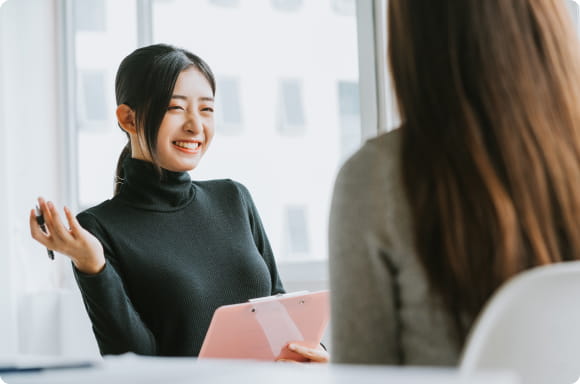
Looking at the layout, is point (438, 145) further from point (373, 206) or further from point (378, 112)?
point (378, 112)

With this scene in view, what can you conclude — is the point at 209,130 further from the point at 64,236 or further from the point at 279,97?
the point at 279,97

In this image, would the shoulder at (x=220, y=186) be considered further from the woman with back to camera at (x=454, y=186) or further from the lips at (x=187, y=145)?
the woman with back to camera at (x=454, y=186)

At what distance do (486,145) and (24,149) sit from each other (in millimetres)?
2380

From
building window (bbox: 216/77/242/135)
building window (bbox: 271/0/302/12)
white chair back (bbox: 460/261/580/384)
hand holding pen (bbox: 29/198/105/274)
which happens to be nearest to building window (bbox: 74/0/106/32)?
building window (bbox: 216/77/242/135)

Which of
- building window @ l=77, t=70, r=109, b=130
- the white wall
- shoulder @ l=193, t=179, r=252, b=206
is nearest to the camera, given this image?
shoulder @ l=193, t=179, r=252, b=206

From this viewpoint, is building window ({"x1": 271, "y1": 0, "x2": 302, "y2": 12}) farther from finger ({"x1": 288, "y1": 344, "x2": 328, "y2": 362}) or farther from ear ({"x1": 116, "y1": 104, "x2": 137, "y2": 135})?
finger ({"x1": 288, "y1": 344, "x2": 328, "y2": 362})

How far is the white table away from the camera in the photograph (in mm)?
428

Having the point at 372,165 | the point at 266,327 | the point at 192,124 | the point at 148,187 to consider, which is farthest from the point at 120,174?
the point at 372,165

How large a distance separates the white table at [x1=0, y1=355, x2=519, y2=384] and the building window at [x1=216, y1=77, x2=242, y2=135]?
2233 millimetres

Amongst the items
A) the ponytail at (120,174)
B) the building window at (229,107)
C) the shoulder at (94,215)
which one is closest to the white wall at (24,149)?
the building window at (229,107)

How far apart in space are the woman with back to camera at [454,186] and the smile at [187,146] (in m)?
0.95

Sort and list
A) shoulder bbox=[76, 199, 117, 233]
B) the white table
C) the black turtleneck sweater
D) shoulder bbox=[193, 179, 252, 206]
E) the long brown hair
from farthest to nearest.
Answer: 1. shoulder bbox=[193, 179, 252, 206]
2. shoulder bbox=[76, 199, 117, 233]
3. the black turtleneck sweater
4. the long brown hair
5. the white table

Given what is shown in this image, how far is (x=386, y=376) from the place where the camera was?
17.3 inches

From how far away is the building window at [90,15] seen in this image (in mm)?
2877
